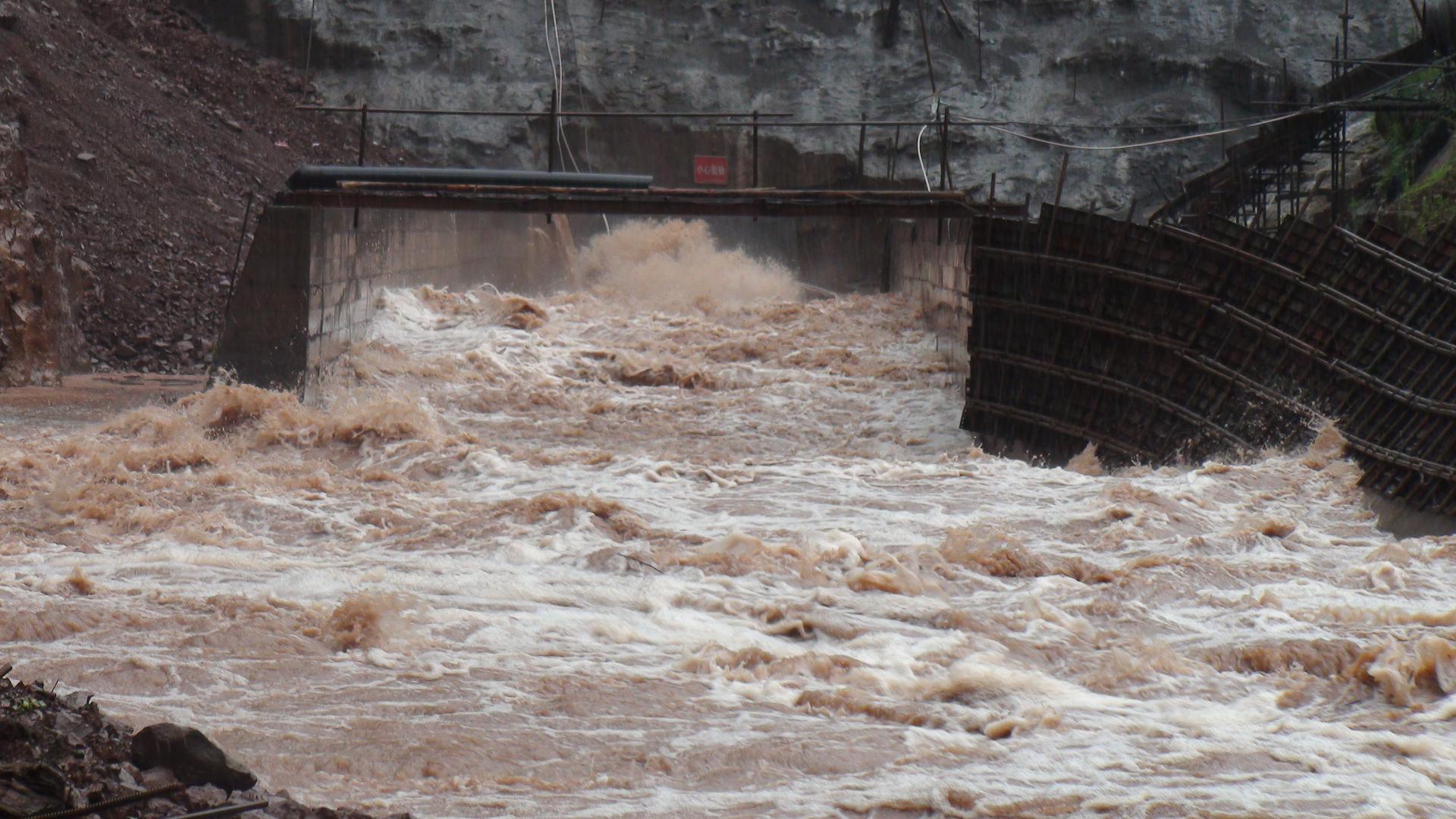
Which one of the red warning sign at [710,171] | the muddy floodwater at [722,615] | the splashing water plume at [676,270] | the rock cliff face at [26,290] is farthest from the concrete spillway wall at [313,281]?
the red warning sign at [710,171]

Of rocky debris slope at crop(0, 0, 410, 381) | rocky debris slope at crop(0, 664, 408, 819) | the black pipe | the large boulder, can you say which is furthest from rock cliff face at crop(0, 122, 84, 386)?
the large boulder

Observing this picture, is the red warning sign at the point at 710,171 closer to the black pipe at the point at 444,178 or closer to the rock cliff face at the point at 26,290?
the black pipe at the point at 444,178

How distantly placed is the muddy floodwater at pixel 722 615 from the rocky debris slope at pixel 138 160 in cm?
581

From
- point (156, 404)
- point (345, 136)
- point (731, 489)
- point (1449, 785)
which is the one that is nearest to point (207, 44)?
point (345, 136)

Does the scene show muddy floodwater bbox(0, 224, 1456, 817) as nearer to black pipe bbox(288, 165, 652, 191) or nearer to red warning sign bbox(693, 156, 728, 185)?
black pipe bbox(288, 165, 652, 191)

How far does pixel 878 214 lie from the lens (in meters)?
17.6

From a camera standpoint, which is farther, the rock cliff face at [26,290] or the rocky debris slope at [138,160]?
the rocky debris slope at [138,160]

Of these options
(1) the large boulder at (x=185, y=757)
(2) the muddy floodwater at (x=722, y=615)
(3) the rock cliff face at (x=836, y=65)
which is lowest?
(2) the muddy floodwater at (x=722, y=615)

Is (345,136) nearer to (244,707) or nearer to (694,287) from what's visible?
(694,287)

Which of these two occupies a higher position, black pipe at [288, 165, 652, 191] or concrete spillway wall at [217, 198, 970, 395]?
black pipe at [288, 165, 652, 191]

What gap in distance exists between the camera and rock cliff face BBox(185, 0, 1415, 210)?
35.7 meters

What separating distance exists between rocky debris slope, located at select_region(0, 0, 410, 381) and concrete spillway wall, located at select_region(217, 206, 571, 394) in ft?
10.5

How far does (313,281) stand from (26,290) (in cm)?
462

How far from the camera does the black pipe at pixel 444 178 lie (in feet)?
57.1
